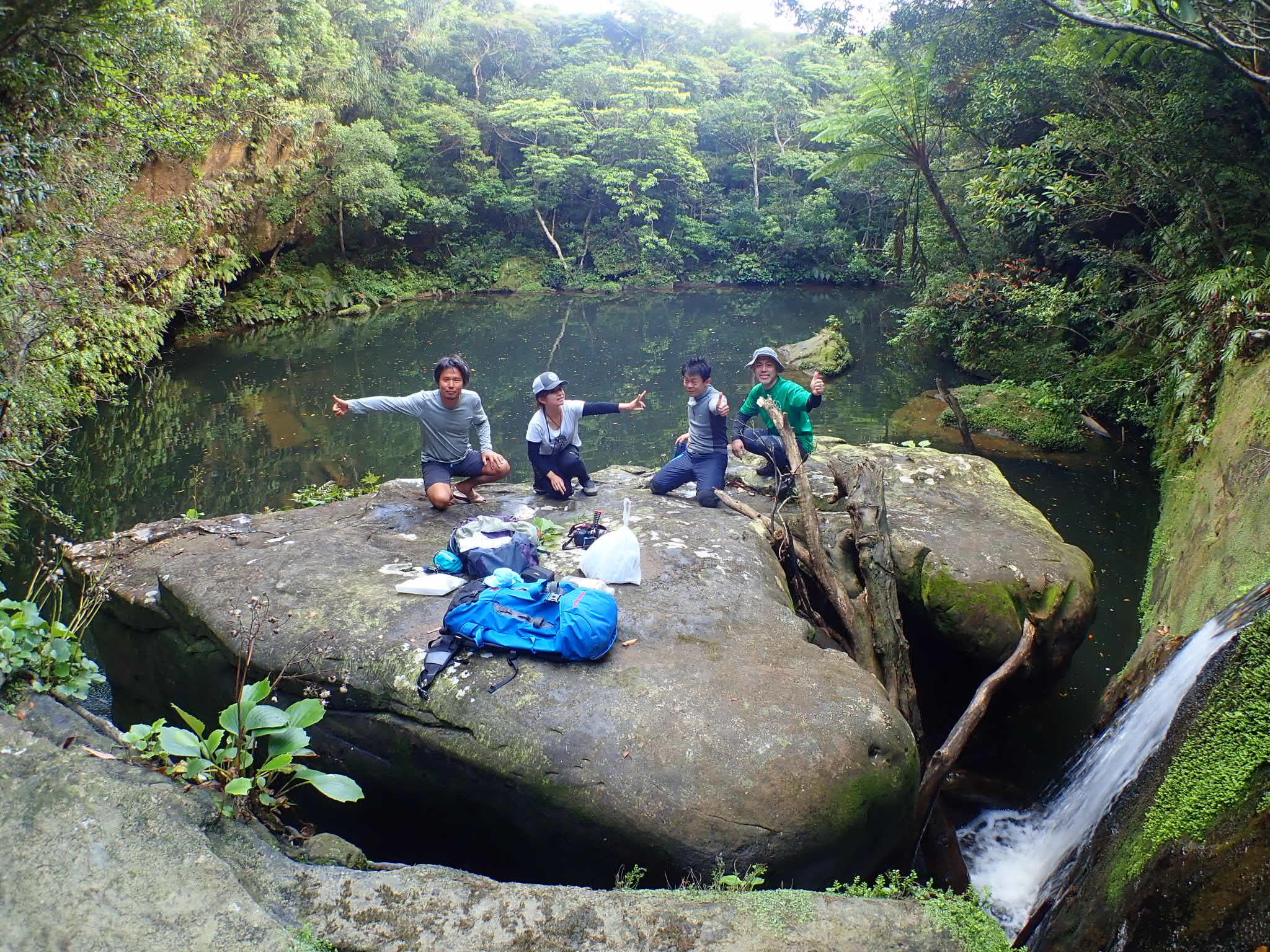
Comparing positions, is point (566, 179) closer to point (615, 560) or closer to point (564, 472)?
point (564, 472)

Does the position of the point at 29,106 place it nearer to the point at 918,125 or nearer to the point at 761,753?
the point at 761,753

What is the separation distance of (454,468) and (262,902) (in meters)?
4.56

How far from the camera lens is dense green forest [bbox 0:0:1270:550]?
814 cm

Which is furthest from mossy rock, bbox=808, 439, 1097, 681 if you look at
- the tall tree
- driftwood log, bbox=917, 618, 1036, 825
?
the tall tree

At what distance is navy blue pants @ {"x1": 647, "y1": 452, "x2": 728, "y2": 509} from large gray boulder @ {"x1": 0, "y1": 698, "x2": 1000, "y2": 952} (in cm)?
441

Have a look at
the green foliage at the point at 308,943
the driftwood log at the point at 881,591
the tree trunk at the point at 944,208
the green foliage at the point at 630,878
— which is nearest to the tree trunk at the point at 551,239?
the tree trunk at the point at 944,208

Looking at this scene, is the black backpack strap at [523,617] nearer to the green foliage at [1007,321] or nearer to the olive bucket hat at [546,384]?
the olive bucket hat at [546,384]

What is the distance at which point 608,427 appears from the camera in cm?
1412

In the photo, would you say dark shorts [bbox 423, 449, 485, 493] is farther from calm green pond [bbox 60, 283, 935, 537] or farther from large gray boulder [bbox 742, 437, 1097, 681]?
calm green pond [bbox 60, 283, 935, 537]

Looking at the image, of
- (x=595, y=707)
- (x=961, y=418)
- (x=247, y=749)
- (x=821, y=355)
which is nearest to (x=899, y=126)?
(x=821, y=355)

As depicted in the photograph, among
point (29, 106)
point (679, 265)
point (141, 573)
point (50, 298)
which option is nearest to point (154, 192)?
point (29, 106)

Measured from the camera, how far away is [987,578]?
5.84 m

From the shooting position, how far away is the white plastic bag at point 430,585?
4.95 m

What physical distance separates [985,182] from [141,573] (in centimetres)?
1276
